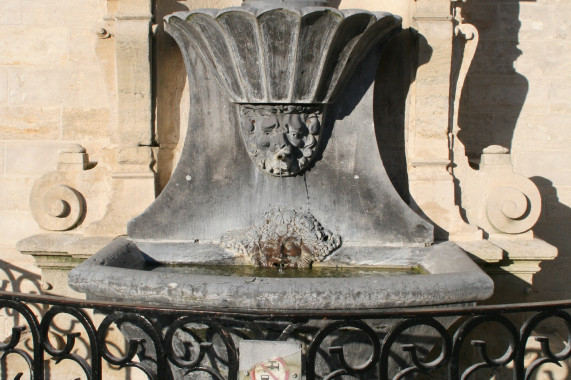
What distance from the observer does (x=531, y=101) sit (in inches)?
174

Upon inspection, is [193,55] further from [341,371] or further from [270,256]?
[341,371]

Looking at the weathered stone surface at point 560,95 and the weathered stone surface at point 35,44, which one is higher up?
the weathered stone surface at point 35,44

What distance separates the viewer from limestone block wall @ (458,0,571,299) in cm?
438

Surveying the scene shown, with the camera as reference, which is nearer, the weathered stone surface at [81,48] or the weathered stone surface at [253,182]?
the weathered stone surface at [253,182]

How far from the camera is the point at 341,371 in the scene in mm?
2582

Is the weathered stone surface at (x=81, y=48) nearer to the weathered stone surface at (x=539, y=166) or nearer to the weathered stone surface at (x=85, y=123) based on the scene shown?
the weathered stone surface at (x=85, y=123)

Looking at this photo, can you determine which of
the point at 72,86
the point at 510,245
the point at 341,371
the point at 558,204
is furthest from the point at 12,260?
the point at 558,204

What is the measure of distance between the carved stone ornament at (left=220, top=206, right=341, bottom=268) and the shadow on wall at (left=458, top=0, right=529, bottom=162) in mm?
1193

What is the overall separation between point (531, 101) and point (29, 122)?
302 cm

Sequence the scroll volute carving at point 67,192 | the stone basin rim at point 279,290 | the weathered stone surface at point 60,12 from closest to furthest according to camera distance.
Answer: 1. the stone basin rim at point 279,290
2. the scroll volute carving at point 67,192
3. the weathered stone surface at point 60,12

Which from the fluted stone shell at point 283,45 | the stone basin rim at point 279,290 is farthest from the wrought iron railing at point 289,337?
the fluted stone shell at point 283,45

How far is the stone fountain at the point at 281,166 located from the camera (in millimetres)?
3469

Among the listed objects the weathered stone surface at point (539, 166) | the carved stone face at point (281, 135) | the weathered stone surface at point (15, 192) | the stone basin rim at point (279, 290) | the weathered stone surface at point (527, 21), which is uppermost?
the weathered stone surface at point (527, 21)

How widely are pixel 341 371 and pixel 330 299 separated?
282 mm
